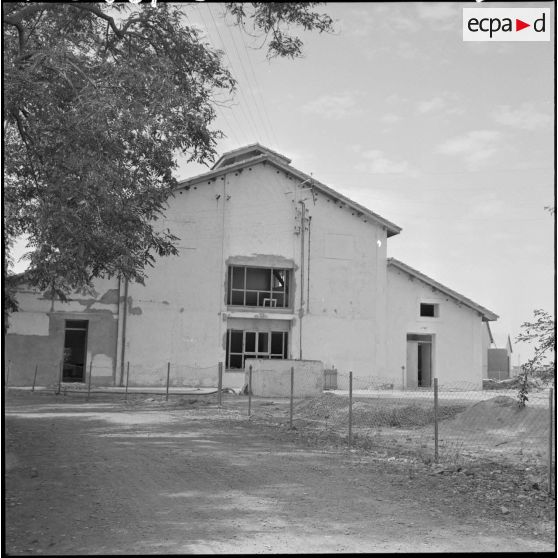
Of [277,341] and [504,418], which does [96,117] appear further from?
[277,341]

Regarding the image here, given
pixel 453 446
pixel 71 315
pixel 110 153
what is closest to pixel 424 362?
pixel 71 315

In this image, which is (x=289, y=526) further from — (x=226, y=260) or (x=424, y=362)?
(x=424, y=362)

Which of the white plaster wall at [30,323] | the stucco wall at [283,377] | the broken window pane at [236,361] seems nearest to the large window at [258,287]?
the broken window pane at [236,361]

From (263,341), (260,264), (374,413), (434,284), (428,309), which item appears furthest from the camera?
(428,309)

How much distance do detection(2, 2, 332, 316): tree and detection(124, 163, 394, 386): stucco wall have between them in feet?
49.3

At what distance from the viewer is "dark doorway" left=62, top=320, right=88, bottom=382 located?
2805 cm

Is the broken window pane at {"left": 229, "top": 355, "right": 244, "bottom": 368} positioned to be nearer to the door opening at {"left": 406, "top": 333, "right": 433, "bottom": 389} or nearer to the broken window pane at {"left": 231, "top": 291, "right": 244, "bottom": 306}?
the broken window pane at {"left": 231, "top": 291, "right": 244, "bottom": 306}

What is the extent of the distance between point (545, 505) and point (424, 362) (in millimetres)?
26029

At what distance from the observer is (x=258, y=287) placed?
30672 mm

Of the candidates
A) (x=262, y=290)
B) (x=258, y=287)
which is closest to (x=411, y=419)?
(x=262, y=290)

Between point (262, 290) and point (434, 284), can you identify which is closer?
point (262, 290)

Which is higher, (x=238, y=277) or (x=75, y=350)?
(x=238, y=277)

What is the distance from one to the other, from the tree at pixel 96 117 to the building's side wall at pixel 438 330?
65.9 feet

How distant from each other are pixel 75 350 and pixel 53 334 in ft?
9.58
